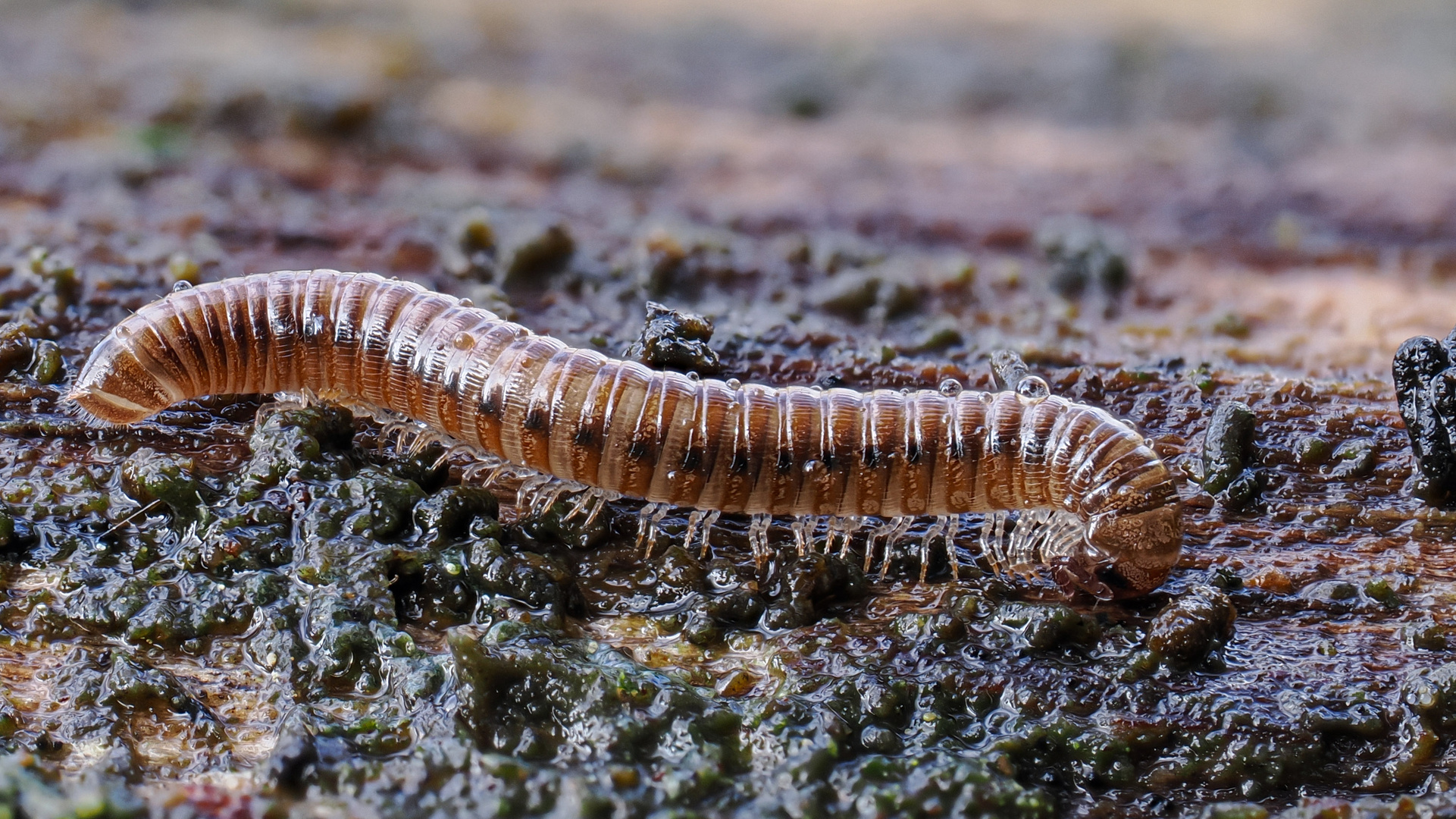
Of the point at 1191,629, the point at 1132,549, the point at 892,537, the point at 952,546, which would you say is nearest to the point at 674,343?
the point at 892,537

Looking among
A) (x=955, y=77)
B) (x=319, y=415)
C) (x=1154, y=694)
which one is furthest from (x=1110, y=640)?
(x=955, y=77)

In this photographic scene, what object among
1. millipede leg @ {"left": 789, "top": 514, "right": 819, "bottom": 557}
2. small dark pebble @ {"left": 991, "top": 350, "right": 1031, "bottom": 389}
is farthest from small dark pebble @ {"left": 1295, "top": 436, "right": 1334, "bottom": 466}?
millipede leg @ {"left": 789, "top": 514, "right": 819, "bottom": 557}

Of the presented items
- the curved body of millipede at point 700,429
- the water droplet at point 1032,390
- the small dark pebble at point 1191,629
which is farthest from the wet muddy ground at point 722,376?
the water droplet at point 1032,390

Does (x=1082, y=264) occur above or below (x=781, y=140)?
below

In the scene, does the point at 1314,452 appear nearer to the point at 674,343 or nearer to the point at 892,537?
the point at 892,537

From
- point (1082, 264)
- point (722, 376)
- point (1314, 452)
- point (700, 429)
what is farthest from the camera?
point (1082, 264)

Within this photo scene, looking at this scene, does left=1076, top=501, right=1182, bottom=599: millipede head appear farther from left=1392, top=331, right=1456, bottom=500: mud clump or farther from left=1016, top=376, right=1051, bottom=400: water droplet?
left=1392, top=331, right=1456, bottom=500: mud clump

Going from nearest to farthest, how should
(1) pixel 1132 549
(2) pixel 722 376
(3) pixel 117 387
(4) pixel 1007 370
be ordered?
(1) pixel 1132 549, (3) pixel 117 387, (4) pixel 1007 370, (2) pixel 722 376
